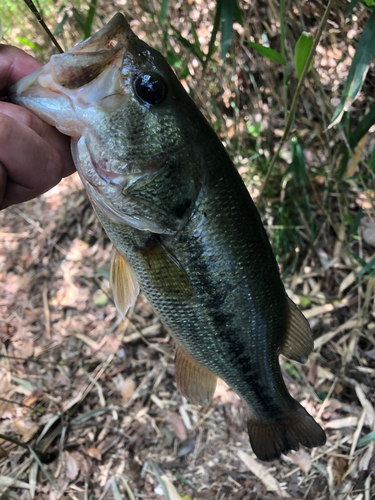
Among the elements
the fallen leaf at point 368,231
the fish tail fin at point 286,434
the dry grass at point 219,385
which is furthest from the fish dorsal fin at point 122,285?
the fallen leaf at point 368,231

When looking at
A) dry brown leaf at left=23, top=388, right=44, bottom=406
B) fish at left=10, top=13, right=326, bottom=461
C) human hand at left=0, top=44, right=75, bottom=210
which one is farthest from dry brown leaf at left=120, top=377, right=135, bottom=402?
human hand at left=0, top=44, right=75, bottom=210

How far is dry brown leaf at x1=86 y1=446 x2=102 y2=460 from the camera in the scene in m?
2.12

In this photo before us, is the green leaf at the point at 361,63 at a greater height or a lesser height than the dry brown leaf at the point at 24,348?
greater

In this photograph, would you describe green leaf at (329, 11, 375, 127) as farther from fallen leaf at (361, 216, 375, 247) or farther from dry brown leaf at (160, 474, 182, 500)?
dry brown leaf at (160, 474, 182, 500)

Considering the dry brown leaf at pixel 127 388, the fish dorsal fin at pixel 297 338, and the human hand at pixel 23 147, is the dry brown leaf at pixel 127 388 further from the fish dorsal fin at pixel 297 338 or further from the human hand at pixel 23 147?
the human hand at pixel 23 147

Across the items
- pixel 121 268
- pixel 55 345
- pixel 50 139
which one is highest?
pixel 50 139

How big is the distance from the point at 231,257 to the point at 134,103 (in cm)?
58

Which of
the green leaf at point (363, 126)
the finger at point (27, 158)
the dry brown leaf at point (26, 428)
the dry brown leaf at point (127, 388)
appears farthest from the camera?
the dry brown leaf at point (127, 388)

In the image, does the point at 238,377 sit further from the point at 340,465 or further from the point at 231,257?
the point at 340,465

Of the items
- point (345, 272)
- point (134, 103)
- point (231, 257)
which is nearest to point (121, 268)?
point (231, 257)

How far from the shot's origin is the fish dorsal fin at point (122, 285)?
1.25 meters

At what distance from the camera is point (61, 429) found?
2.23m

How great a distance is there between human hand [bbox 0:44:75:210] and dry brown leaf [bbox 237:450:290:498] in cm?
199

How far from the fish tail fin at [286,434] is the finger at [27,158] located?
1331 mm
